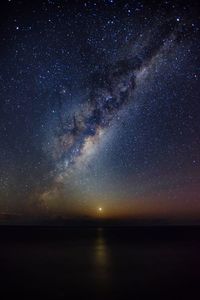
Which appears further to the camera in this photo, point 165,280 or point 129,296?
point 165,280

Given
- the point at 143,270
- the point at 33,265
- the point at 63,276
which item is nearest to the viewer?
the point at 63,276

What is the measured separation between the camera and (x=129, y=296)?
50.0 ft

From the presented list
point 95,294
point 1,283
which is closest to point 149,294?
point 95,294

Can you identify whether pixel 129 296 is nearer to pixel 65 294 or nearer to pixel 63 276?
pixel 65 294

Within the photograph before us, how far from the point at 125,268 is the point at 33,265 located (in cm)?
686

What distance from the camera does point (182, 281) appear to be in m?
18.7

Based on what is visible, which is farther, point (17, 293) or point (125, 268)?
point (125, 268)

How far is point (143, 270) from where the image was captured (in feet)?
76.8

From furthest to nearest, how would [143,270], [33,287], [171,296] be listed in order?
1. [143,270]
2. [33,287]
3. [171,296]

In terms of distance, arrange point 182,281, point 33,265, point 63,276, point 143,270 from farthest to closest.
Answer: point 33,265
point 143,270
point 63,276
point 182,281

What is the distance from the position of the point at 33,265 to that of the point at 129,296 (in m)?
12.1

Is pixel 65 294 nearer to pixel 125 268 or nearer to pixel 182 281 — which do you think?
pixel 182 281

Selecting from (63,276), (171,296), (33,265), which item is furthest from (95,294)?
(33,265)

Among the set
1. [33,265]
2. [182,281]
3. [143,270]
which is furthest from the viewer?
[33,265]
